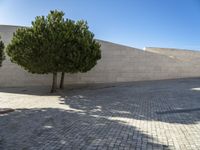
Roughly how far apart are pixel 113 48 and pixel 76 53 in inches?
251

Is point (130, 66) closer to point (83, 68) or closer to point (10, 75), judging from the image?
point (83, 68)

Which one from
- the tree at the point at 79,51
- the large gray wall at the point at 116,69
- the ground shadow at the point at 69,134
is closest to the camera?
the ground shadow at the point at 69,134

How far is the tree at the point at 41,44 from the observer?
13.3 metres

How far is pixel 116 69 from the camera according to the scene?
63.6 feet

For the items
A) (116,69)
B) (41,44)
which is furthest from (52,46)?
(116,69)

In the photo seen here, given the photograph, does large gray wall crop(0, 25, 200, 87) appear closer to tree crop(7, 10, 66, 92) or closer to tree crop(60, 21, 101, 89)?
tree crop(60, 21, 101, 89)

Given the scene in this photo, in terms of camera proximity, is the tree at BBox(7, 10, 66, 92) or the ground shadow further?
the tree at BBox(7, 10, 66, 92)

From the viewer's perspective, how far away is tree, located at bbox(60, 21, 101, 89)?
44.5 ft

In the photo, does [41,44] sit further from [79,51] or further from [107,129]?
[107,129]

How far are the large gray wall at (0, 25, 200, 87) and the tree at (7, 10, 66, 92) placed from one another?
16.1 ft

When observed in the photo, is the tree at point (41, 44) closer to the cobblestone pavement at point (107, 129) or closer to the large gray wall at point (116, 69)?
the large gray wall at point (116, 69)

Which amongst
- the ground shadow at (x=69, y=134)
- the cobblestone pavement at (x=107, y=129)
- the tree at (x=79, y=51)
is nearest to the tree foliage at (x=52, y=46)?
the tree at (x=79, y=51)

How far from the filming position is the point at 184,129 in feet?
19.9

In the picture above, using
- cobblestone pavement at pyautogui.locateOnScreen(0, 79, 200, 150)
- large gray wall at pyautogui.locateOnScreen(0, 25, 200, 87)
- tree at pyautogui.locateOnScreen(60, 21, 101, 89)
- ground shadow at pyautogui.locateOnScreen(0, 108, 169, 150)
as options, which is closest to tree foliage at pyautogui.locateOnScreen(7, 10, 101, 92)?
tree at pyautogui.locateOnScreen(60, 21, 101, 89)
